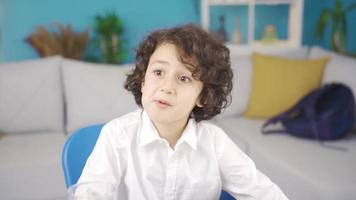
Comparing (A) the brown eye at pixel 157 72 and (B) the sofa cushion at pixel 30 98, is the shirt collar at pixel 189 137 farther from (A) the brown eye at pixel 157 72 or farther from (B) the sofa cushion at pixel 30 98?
(B) the sofa cushion at pixel 30 98

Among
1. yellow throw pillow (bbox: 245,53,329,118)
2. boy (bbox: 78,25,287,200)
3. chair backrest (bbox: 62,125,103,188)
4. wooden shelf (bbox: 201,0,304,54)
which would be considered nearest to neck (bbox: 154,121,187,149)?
boy (bbox: 78,25,287,200)

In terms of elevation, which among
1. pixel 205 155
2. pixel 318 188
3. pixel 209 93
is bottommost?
pixel 318 188

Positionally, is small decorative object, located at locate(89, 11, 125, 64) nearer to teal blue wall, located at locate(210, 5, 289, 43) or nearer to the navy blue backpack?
teal blue wall, located at locate(210, 5, 289, 43)

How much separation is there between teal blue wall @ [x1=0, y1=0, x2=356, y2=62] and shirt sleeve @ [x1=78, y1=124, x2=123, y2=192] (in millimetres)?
2570

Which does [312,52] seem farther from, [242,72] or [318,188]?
[318,188]

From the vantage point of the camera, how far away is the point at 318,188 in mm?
1781

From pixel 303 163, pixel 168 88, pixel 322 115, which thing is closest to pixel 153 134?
pixel 168 88

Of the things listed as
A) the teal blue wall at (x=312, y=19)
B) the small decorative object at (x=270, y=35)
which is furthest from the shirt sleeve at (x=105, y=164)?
the teal blue wall at (x=312, y=19)

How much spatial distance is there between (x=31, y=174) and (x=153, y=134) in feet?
3.88

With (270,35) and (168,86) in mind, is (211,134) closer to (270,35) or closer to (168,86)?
(168,86)

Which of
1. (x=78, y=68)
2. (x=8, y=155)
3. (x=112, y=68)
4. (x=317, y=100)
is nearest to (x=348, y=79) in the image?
(x=317, y=100)

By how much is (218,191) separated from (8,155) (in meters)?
1.35

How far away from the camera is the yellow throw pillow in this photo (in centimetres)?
267

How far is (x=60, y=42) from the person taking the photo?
3426 millimetres
